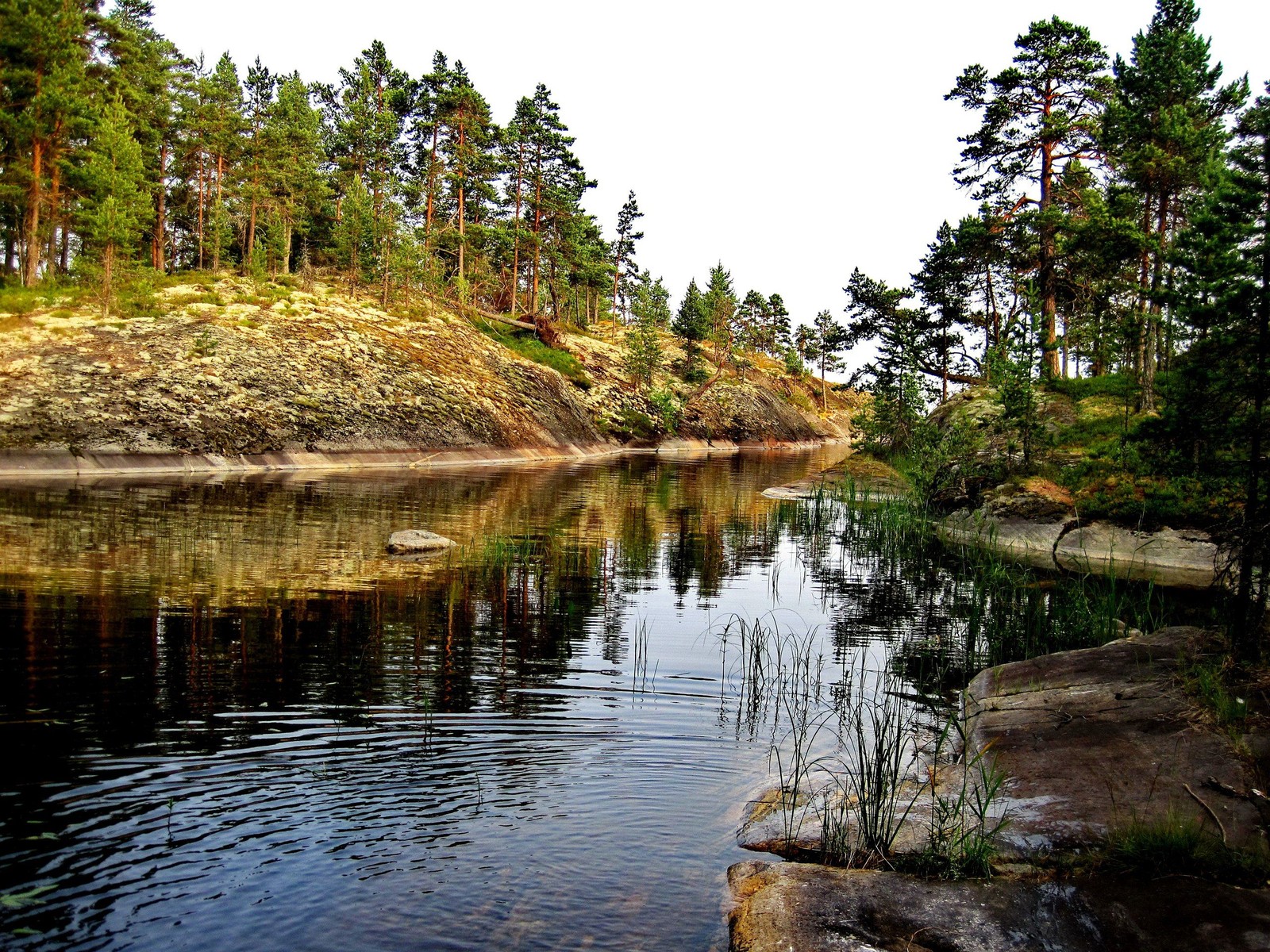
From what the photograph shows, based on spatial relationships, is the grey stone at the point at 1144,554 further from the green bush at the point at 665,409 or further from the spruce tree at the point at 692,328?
the spruce tree at the point at 692,328

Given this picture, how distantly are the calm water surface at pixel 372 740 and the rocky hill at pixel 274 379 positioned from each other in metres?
22.3

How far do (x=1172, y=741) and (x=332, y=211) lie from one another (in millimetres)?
88796

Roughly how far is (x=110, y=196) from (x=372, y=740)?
176 ft

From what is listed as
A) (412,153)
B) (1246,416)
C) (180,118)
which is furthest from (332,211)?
(1246,416)

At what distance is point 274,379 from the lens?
4759 centimetres

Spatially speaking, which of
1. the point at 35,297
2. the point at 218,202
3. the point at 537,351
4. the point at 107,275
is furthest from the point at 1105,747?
the point at 218,202

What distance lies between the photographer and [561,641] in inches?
532

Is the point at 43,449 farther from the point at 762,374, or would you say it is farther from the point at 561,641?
Answer: the point at 762,374

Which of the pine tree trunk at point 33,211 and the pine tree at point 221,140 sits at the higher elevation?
the pine tree at point 221,140

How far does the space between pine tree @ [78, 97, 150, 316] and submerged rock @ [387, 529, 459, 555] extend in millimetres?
35907

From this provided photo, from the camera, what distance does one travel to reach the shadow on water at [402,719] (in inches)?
229

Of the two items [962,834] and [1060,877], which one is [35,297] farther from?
[1060,877]

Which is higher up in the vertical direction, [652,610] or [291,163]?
[291,163]

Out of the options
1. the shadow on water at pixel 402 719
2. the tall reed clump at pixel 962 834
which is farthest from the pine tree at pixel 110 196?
the tall reed clump at pixel 962 834
